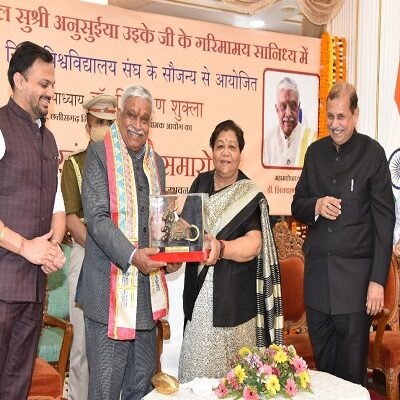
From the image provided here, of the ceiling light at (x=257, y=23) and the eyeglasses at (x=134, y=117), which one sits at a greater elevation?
the ceiling light at (x=257, y=23)

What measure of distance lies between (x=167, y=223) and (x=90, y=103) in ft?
4.86

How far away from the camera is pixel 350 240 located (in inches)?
113

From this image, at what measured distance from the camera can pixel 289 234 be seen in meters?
4.09

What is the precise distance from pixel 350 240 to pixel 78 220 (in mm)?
1393

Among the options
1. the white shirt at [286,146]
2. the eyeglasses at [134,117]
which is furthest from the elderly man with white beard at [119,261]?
the white shirt at [286,146]

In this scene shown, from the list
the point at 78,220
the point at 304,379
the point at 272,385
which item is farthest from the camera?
the point at 78,220

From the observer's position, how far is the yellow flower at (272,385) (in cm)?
221

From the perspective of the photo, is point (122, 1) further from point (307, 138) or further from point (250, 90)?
point (307, 138)

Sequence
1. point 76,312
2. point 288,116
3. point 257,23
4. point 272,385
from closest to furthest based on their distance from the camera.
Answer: point 272,385 → point 76,312 → point 288,116 → point 257,23

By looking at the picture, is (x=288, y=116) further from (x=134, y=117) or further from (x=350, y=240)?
(x=134, y=117)

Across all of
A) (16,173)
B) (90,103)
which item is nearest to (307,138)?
(90,103)

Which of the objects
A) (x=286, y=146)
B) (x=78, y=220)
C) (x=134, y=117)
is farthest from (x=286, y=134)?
(x=134, y=117)

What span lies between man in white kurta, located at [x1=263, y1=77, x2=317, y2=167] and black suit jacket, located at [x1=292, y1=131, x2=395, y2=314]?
183 centimetres

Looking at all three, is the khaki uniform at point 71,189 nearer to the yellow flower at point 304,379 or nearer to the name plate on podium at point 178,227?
the name plate on podium at point 178,227
